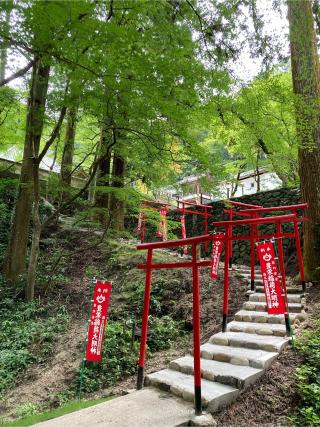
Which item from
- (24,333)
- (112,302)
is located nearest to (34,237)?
(24,333)

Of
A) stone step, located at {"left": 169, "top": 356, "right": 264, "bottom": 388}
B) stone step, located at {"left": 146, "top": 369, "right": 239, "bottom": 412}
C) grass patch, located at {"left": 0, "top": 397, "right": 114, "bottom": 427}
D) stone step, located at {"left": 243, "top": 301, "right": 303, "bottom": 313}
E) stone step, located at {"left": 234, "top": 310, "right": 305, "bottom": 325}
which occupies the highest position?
stone step, located at {"left": 243, "top": 301, "right": 303, "bottom": 313}

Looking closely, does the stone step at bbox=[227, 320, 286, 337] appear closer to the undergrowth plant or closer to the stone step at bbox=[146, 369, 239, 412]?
the undergrowth plant

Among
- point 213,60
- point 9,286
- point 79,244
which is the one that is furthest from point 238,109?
point 79,244

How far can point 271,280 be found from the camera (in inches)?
175

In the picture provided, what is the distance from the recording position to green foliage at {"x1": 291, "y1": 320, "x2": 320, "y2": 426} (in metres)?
3.02

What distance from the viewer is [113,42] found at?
3.46m

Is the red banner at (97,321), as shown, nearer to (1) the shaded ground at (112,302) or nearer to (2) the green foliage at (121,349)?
(2) the green foliage at (121,349)

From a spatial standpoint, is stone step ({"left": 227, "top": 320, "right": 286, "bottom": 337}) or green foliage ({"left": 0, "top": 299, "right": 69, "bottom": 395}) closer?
stone step ({"left": 227, "top": 320, "right": 286, "bottom": 337})

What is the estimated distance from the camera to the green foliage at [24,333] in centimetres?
541

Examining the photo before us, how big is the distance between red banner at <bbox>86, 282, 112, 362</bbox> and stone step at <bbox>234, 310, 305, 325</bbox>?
Answer: 6.98 feet

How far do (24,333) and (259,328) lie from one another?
4.21 meters

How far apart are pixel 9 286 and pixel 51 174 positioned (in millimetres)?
3030

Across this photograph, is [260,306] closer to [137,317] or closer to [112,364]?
[137,317]

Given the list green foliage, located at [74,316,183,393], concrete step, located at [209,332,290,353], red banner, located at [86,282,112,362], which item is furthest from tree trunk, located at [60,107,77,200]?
concrete step, located at [209,332,290,353]
